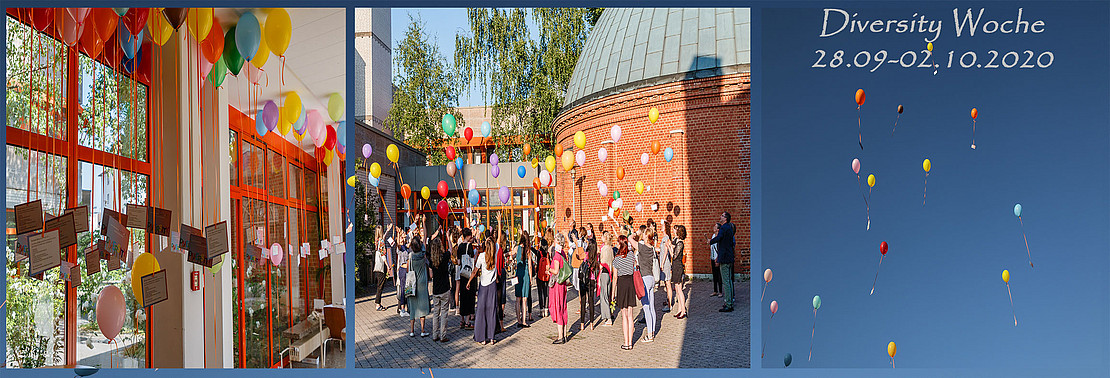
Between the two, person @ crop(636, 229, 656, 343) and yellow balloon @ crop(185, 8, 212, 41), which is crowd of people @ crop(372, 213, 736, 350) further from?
yellow balloon @ crop(185, 8, 212, 41)

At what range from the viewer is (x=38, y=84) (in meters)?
3.34

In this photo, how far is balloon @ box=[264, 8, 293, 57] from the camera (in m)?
3.66

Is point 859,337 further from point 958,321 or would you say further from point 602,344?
point 602,344

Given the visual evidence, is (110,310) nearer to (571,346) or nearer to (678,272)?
(571,346)

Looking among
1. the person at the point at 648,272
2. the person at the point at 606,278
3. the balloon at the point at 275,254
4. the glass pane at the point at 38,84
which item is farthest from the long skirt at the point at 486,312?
the glass pane at the point at 38,84

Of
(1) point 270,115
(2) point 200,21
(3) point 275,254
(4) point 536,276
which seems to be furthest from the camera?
(4) point 536,276

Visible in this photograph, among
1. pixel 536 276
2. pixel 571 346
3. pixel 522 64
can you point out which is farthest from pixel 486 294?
pixel 522 64

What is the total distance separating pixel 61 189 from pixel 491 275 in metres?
3.14

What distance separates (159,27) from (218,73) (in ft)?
1.34

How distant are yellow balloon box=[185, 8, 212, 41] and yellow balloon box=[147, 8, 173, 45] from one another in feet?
0.41

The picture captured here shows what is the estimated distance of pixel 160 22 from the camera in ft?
11.8

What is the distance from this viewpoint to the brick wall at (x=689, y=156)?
30.0 ft

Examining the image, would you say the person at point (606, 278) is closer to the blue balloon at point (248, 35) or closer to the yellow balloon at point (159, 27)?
the blue balloon at point (248, 35)

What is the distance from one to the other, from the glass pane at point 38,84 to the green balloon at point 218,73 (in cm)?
73
